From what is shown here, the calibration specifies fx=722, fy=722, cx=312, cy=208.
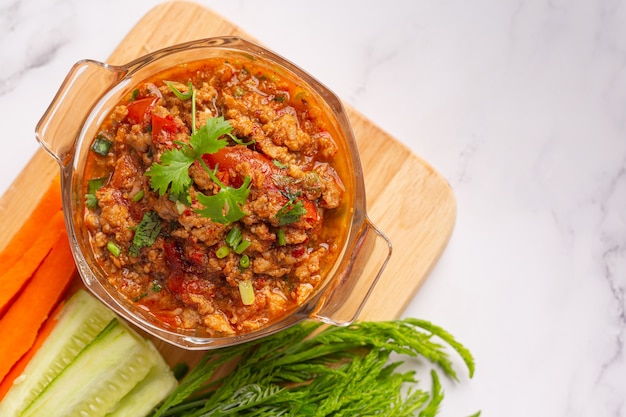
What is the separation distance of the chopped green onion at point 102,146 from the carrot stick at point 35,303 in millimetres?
499

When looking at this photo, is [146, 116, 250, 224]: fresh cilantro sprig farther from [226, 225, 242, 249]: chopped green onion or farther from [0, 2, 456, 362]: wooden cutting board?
[0, 2, 456, 362]: wooden cutting board

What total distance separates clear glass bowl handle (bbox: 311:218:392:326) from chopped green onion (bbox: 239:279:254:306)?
0.29 m

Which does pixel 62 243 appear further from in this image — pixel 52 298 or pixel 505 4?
pixel 505 4

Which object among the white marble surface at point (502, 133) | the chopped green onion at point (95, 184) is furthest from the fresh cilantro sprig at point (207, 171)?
the white marble surface at point (502, 133)

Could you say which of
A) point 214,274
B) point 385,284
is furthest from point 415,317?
point 214,274

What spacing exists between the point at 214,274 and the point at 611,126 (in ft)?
6.86

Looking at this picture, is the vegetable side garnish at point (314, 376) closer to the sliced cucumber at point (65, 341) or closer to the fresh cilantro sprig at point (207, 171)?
the sliced cucumber at point (65, 341)

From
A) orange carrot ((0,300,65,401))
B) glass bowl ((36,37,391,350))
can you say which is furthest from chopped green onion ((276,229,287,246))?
orange carrot ((0,300,65,401))

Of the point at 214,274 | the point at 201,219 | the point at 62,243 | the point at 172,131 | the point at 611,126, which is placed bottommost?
the point at 62,243

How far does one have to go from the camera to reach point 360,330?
3.10m

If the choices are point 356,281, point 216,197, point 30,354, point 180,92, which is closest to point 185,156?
point 216,197

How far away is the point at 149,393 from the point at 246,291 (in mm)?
818

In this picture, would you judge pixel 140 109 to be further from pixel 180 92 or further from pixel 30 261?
pixel 30 261

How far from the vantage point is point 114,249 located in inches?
102
